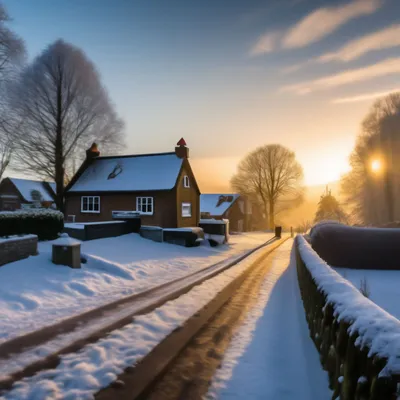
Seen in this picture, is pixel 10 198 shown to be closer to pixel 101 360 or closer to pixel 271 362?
pixel 101 360

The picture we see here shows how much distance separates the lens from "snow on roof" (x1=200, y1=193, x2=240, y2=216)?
50625 millimetres

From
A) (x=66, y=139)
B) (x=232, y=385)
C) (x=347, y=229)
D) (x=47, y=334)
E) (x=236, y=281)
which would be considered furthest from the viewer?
(x=66, y=139)

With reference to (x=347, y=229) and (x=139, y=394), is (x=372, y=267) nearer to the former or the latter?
(x=347, y=229)

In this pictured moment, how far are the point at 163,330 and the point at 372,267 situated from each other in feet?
43.6

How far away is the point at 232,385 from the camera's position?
13.4ft

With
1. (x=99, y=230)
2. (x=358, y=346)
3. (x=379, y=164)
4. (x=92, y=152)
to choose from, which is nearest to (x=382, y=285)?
(x=358, y=346)

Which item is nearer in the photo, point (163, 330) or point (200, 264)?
point (163, 330)

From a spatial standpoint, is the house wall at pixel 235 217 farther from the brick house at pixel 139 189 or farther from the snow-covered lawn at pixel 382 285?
the snow-covered lawn at pixel 382 285

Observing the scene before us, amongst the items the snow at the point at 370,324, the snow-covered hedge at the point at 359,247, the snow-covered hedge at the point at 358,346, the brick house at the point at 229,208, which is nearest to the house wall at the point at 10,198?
the brick house at the point at 229,208

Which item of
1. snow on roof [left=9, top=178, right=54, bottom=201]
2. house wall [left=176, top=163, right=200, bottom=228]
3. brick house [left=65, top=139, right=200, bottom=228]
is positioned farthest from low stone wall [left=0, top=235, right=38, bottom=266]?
snow on roof [left=9, top=178, right=54, bottom=201]

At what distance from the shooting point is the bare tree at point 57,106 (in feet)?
74.3

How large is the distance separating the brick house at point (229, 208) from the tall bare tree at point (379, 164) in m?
19.3

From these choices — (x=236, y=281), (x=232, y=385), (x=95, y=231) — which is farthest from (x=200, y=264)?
(x=232, y=385)

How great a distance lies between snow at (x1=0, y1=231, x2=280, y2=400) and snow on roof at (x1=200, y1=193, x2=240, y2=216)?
43608 millimetres
